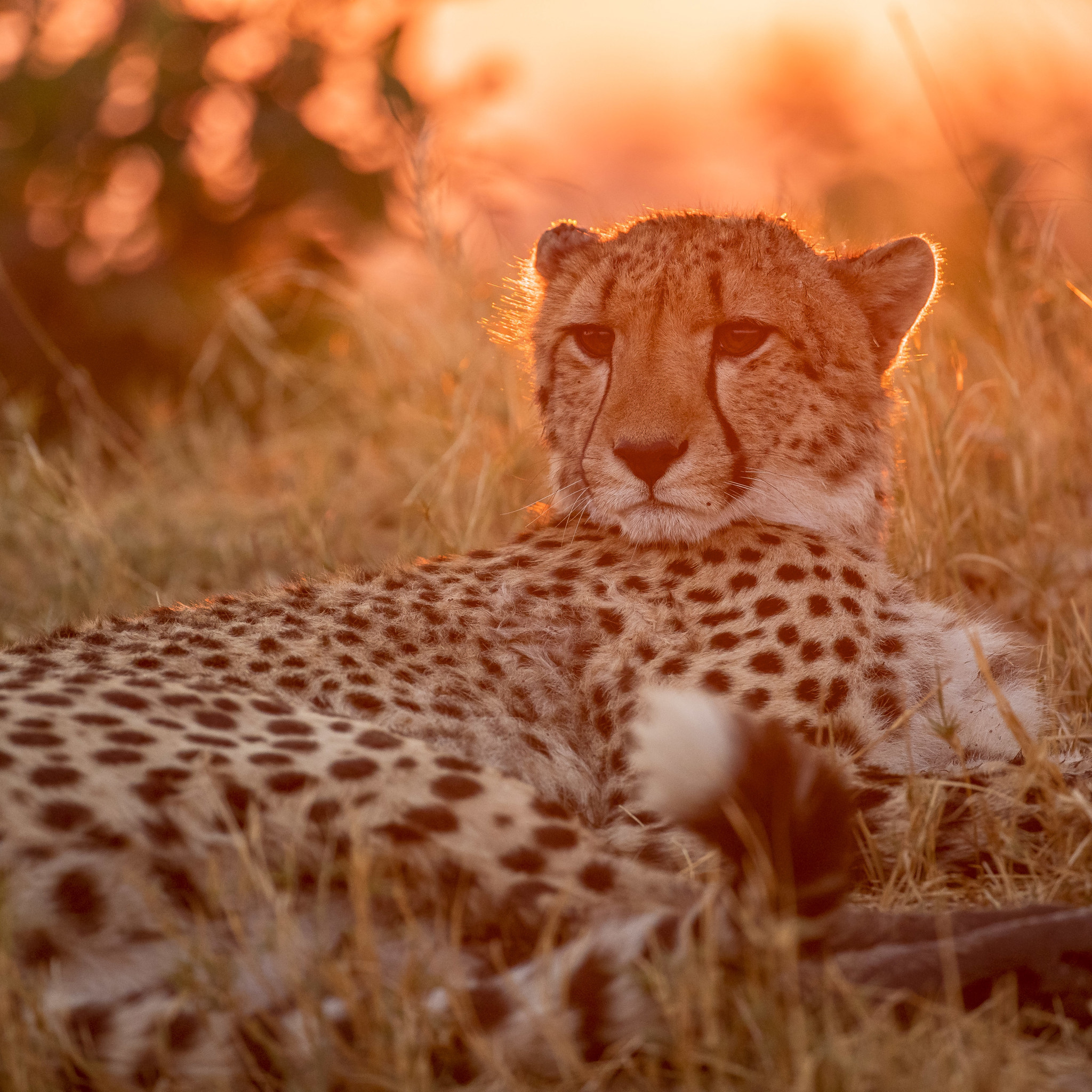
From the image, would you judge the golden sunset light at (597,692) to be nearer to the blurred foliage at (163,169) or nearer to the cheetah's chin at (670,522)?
the cheetah's chin at (670,522)

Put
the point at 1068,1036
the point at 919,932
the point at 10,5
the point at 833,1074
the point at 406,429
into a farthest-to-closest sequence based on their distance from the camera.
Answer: the point at 10,5, the point at 406,429, the point at 919,932, the point at 1068,1036, the point at 833,1074

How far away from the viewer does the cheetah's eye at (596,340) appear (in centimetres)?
265

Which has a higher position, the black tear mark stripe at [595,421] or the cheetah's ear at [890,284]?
the cheetah's ear at [890,284]

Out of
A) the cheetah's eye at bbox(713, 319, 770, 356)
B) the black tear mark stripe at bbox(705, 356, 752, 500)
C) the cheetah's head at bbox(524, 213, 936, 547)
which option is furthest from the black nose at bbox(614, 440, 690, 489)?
the cheetah's eye at bbox(713, 319, 770, 356)

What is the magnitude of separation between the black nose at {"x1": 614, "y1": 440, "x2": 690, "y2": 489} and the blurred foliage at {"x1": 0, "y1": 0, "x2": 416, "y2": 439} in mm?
4496

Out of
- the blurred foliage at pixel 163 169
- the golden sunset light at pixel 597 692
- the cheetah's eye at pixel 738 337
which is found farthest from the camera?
the blurred foliage at pixel 163 169

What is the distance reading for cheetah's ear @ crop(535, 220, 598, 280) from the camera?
291 cm

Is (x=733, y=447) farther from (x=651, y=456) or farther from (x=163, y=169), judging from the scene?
(x=163, y=169)

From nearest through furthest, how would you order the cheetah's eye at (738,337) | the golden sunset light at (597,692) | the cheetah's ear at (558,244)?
the golden sunset light at (597,692)
the cheetah's eye at (738,337)
the cheetah's ear at (558,244)

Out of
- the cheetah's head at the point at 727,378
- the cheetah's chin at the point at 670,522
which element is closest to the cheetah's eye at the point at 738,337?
the cheetah's head at the point at 727,378

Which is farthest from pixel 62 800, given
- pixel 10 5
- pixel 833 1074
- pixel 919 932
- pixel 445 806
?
pixel 10 5

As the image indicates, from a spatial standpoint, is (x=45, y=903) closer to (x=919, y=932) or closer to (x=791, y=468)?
(x=919, y=932)

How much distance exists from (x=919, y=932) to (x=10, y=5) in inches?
273

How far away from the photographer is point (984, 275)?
4.68 m
